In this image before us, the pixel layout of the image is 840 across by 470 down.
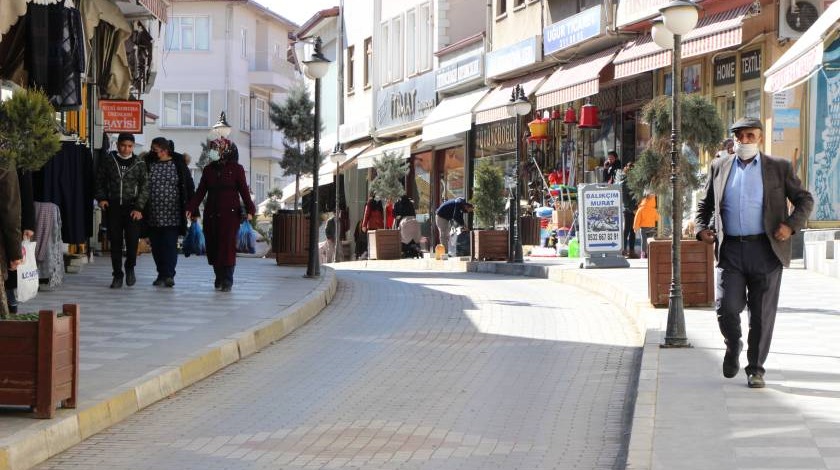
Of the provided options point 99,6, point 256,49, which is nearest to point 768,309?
point 99,6

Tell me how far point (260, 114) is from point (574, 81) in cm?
4402

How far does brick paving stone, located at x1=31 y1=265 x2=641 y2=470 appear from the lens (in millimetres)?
7727

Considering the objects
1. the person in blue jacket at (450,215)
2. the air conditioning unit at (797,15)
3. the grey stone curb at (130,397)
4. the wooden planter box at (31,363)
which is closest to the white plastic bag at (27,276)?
the grey stone curb at (130,397)

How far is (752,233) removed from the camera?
9500 mm

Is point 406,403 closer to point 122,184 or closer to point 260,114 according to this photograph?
point 122,184

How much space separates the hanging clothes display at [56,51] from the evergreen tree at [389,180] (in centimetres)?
2299

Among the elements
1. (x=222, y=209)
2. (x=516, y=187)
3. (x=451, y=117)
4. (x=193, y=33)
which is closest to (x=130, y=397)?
Answer: (x=222, y=209)

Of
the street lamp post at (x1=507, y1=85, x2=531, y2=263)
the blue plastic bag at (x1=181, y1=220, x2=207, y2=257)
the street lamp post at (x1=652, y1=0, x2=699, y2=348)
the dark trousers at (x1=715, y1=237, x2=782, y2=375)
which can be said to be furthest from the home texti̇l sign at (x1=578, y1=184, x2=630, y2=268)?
the dark trousers at (x1=715, y1=237, x2=782, y2=375)

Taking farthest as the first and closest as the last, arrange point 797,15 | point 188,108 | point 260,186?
1. point 260,186
2. point 188,108
3. point 797,15

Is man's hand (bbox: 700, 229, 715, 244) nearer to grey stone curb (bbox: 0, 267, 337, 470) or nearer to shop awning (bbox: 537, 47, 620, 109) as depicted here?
grey stone curb (bbox: 0, 267, 337, 470)

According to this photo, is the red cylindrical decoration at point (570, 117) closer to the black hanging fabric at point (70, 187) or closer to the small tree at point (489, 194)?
the small tree at point (489, 194)

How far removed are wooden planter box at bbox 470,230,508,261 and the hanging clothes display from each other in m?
14.1

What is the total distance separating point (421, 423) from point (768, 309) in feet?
8.05

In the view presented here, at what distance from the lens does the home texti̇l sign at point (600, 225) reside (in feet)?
78.0
